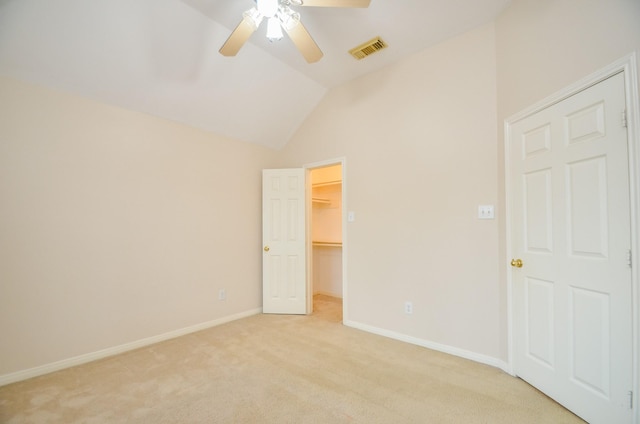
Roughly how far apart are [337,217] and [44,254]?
13.1ft

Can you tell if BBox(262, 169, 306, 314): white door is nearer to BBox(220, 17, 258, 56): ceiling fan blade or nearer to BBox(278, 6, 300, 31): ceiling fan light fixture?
BBox(220, 17, 258, 56): ceiling fan blade

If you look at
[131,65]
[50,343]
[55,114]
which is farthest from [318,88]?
[50,343]

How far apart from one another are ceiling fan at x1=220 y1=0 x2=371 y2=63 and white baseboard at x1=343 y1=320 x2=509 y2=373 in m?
2.98

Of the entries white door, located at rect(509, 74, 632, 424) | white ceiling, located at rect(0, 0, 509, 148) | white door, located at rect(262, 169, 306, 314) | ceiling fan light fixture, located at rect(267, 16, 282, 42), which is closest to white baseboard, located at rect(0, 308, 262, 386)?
white door, located at rect(262, 169, 306, 314)

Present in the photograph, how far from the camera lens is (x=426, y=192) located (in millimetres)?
2818

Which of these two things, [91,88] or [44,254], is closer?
[44,254]

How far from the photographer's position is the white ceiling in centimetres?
209

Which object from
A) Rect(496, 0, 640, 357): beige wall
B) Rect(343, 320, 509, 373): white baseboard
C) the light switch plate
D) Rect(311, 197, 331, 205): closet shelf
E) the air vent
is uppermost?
the air vent

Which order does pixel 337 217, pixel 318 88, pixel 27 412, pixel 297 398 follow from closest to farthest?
pixel 27 412 < pixel 297 398 < pixel 318 88 < pixel 337 217

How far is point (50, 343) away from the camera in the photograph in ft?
7.58

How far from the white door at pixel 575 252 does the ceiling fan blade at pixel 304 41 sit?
179 centimetres

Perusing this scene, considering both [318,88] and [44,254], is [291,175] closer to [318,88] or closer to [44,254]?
[318,88]

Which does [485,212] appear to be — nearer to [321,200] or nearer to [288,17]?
[288,17]

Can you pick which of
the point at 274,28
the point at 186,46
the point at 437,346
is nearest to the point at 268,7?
the point at 274,28
